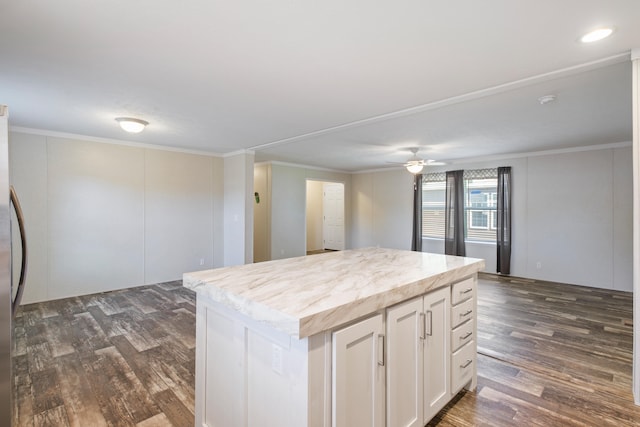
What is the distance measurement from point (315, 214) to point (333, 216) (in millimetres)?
677

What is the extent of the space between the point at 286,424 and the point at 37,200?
493 centimetres

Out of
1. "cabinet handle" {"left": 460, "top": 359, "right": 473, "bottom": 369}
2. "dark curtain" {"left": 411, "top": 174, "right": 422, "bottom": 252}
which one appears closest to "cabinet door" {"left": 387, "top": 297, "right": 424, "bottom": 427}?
"cabinet handle" {"left": 460, "top": 359, "right": 473, "bottom": 369}

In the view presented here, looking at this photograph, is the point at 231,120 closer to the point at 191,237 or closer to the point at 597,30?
the point at 191,237

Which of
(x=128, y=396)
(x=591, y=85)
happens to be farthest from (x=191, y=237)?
(x=591, y=85)

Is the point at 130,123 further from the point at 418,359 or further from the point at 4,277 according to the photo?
the point at 418,359

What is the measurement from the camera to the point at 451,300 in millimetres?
2029

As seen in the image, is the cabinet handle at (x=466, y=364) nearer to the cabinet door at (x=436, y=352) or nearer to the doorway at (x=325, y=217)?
the cabinet door at (x=436, y=352)

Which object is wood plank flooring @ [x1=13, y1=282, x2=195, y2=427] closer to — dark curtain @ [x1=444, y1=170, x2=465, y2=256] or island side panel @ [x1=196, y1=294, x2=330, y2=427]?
island side panel @ [x1=196, y1=294, x2=330, y2=427]

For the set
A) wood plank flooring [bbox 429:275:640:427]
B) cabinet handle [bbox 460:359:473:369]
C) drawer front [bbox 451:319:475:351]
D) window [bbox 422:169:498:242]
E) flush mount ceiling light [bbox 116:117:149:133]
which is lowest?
wood plank flooring [bbox 429:275:640:427]

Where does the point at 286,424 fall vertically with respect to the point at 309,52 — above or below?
below

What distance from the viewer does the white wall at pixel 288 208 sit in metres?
7.17

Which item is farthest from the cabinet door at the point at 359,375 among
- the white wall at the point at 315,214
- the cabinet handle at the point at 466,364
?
the white wall at the point at 315,214

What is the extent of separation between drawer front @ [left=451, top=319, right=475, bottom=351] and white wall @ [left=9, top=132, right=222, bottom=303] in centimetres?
492

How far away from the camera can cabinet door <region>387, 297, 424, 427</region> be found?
1.54 metres
